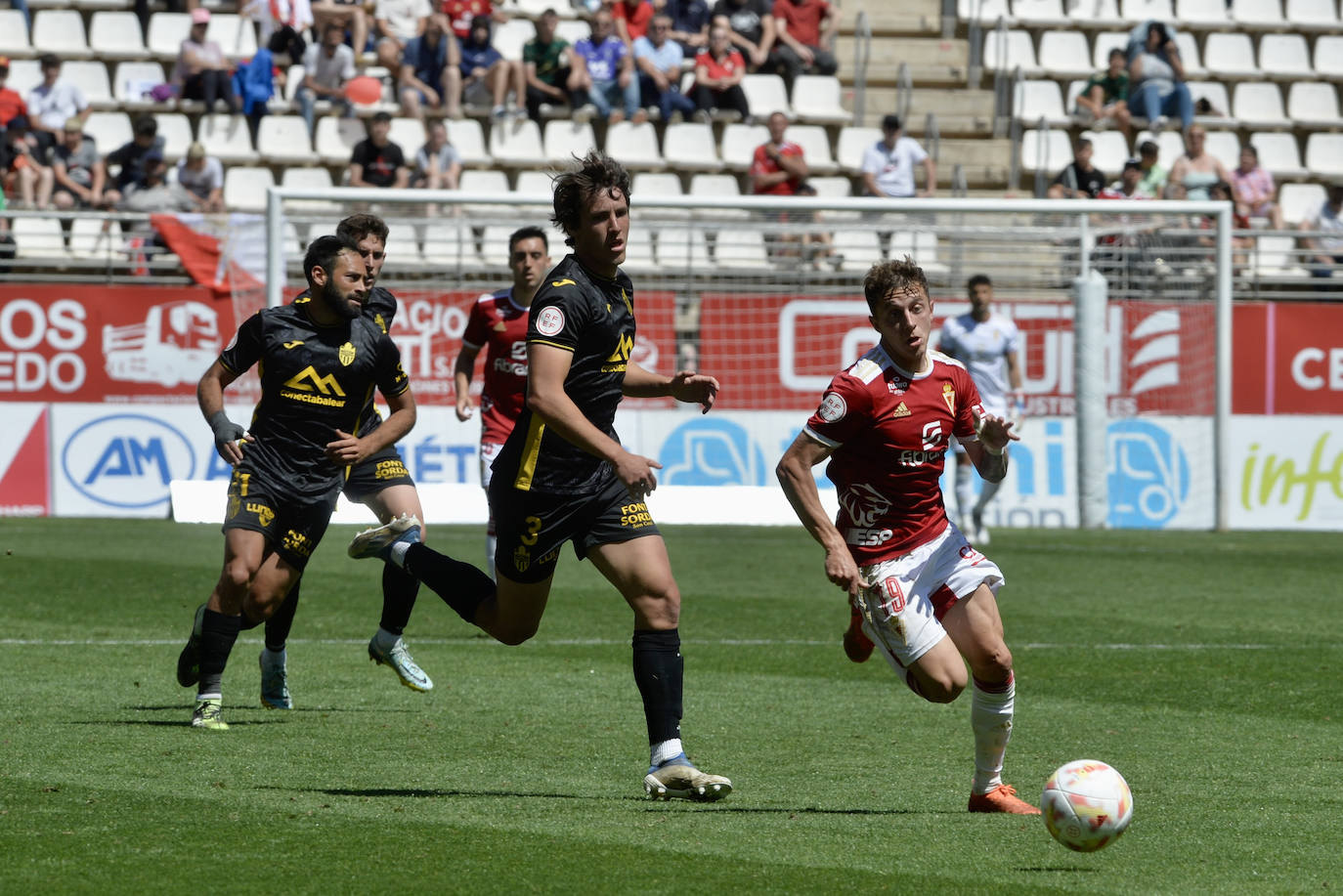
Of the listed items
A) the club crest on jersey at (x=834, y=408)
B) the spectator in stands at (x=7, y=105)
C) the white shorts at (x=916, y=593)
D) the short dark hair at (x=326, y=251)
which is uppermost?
the spectator in stands at (x=7, y=105)

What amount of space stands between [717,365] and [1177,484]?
16.6 feet

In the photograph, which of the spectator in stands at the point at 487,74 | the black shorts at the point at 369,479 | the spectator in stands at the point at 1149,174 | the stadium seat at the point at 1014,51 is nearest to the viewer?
the black shorts at the point at 369,479

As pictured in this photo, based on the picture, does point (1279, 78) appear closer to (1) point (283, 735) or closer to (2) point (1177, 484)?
(2) point (1177, 484)

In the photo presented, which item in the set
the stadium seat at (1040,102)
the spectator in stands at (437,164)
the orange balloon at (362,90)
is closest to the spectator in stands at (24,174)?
the orange balloon at (362,90)

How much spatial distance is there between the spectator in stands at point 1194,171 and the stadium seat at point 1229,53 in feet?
13.2

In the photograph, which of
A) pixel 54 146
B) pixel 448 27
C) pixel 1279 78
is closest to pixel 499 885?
pixel 54 146

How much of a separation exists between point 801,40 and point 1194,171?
5690 mm

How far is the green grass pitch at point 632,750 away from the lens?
5.16m

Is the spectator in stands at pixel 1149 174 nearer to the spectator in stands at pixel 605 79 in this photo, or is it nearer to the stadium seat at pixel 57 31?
the spectator in stands at pixel 605 79

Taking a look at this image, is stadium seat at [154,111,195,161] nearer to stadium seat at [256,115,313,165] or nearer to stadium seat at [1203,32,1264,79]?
stadium seat at [256,115,313,165]

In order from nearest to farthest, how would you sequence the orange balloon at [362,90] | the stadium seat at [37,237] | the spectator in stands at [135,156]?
the stadium seat at [37,237], the spectator in stands at [135,156], the orange balloon at [362,90]

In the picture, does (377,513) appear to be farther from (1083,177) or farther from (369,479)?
(1083,177)

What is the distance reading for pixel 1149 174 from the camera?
2184cm

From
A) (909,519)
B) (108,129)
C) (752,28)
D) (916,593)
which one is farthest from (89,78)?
(916,593)
